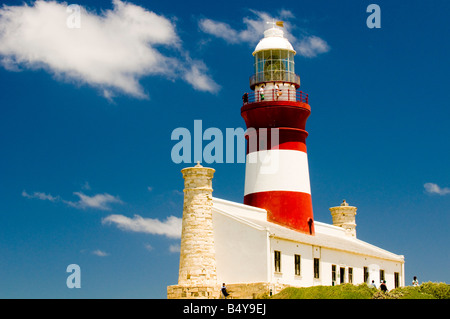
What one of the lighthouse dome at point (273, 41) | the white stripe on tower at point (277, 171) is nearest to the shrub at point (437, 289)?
the white stripe on tower at point (277, 171)

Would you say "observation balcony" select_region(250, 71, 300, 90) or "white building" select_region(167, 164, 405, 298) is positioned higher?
"observation balcony" select_region(250, 71, 300, 90)

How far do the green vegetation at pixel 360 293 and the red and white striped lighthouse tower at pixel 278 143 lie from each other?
732cm

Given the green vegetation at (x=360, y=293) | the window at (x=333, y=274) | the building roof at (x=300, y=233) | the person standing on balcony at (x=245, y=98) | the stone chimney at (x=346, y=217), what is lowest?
the green vegetation at (x=360, y=293)

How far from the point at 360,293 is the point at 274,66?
16.0m

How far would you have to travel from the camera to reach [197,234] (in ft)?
129

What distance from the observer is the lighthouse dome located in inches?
1848

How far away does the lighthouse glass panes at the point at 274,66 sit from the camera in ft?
153

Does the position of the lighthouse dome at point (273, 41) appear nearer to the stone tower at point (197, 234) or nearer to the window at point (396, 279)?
the stone tower at point (197, 234)

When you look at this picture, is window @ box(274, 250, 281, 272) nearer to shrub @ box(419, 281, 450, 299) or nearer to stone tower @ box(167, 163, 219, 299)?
stone tower @ box(167, 163, 219, 299)

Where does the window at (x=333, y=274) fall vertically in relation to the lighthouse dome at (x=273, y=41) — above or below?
below

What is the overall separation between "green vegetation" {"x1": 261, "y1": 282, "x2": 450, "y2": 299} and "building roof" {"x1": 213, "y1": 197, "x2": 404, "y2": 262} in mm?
3559

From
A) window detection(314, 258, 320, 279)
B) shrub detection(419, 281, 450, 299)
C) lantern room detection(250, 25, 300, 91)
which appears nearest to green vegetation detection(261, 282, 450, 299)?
shrub detection(419, 281, 450, 299)

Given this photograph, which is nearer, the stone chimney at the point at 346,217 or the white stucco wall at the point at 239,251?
the white stucco wall at the point at 239,251

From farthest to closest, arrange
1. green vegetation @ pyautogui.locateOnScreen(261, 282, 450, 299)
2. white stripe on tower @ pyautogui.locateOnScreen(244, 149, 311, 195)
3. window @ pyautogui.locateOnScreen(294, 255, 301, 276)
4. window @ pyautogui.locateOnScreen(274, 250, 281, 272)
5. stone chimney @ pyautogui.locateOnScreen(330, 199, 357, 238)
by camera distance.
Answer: stone chimney @ pyautogui.locateOnScreen(330, 199, 357, 238)
white stripe on tower @ pyautogui.locateOnScreen(244, 149, 311, 195)
window @ pyautogui.locateOnScreen(294, 255, 301, 276)
window @ pyautogui.locateOnScreen(274, 250, 281, 272)
green vegetation @ pyautogui.locateOnScreen(261, 282, 450, 299)
